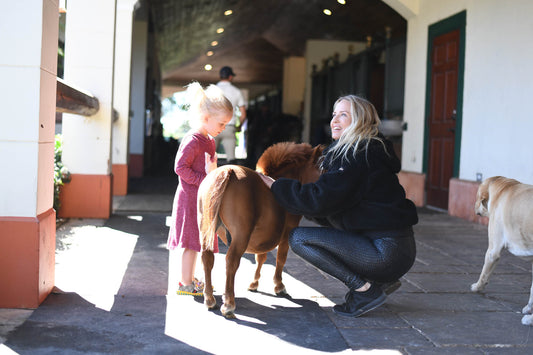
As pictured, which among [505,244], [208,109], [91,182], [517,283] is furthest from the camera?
[91,182]

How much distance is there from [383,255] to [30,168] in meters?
1.79

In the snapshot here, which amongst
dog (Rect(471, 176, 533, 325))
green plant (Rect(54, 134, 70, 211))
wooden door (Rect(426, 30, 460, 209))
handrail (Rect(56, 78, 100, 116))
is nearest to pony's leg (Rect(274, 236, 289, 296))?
dog (Rect(471, 176, 533, 325))

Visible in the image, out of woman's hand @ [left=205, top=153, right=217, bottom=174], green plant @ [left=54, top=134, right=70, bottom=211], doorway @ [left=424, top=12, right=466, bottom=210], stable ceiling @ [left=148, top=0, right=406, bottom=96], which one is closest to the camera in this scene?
woman's hand @ [left=205, top=153, right=217, bottom=174]

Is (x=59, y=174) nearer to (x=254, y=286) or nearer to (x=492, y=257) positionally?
(x=254, y=286)

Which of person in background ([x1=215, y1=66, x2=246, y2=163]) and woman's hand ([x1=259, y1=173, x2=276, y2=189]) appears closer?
woman's hand ([x1=259, y1=173, x2=276, y2=189])

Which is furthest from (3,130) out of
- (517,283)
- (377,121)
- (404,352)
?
(517,283)

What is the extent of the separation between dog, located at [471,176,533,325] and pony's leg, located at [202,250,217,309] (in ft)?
5.36

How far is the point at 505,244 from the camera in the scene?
3.49m

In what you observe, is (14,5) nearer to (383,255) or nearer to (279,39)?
(383,255)

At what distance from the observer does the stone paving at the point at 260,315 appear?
253 centimetres

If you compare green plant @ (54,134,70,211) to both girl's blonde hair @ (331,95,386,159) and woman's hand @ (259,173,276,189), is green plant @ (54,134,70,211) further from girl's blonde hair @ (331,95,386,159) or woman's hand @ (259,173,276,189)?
girl's blonde hair @ (331,95,386,159)

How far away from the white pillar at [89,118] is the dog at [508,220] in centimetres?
388

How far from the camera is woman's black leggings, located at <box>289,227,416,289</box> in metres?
2.97

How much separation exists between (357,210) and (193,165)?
0.95m
